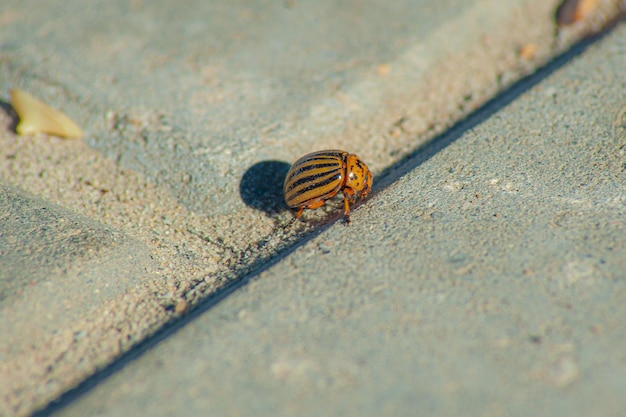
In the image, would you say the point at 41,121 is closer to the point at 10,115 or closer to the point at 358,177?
the point at 10,115

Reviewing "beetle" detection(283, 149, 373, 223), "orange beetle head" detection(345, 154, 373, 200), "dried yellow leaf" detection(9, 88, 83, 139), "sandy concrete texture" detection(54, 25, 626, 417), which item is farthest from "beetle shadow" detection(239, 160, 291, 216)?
"dried yellow leaf" detection(9, 88, 83, 139)

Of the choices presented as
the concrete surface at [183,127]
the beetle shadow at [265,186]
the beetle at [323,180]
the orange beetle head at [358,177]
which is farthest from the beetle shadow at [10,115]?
the orange beetle head at [358,177]

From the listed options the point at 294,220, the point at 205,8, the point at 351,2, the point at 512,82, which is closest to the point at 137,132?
the point at 294,220

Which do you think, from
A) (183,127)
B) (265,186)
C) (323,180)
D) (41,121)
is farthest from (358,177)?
(41,121)

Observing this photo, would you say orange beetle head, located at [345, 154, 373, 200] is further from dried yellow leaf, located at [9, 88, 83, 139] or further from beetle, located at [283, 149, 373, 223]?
dried yellow leaf, located at [9, 88, 83, 139]

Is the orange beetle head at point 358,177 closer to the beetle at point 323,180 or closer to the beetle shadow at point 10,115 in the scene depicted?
the beetle at point 323,180

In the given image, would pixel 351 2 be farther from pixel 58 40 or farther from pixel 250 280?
pixel 250 280
